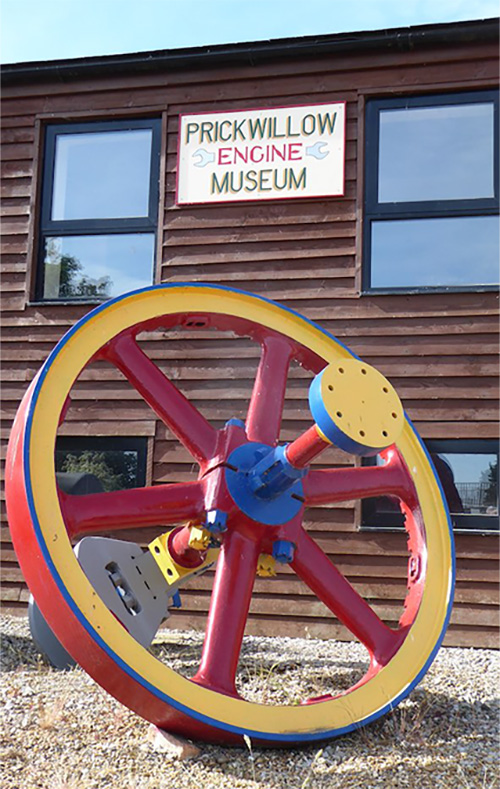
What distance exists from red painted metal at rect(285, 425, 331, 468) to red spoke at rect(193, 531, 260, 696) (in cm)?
48

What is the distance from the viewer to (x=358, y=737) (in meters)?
3.28

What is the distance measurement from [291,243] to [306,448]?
10.5 feet

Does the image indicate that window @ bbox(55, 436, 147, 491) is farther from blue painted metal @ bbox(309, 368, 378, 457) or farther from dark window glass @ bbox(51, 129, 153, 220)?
blue painted metal @ bbox(309, 368, 378, 457)

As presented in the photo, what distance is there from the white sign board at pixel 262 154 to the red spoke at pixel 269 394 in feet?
7.60

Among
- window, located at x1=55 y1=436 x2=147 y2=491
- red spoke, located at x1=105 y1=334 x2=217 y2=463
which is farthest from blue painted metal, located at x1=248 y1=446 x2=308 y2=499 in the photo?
window, located at x1=55 y1=436 x2=147 y2=491

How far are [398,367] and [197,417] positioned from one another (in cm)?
244

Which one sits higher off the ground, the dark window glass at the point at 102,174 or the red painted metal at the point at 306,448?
the dark window glass at the point at 102,174

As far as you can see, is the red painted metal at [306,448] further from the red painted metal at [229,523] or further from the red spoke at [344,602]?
the red spoke at [344,602]

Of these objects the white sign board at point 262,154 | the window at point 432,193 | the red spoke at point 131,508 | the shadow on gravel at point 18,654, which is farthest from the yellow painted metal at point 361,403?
the white sign board at point 262,154

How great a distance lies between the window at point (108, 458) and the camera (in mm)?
6027

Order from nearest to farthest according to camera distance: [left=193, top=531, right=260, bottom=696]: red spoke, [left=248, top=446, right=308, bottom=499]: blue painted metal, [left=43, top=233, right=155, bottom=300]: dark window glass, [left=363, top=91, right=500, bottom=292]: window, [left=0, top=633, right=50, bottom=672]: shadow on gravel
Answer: [left=193, top=531, right=260, bottom=696]: red spoke
[left=248, top=446, right=308, bottom=499]: blue painted metal
[left=0, top=633, right=50, bottom=672]: shadow on gravel
[left=363, top=91, right=500, bottom=292]: window
[left=43, top=233, right=155, bottom=300]: dark window glass

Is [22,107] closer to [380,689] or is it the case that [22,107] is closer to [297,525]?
[297,525]

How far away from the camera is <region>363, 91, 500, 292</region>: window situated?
18.7 feet

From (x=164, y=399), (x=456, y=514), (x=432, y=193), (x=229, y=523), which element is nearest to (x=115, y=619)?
(x=229, y=523)
